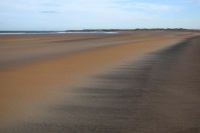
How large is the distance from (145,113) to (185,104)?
108cm

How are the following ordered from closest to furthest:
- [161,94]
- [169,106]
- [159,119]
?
[159,119]
[169,106]
[161,94]

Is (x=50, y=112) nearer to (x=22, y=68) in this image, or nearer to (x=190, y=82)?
(x=190, y=82)

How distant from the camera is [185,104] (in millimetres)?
6250

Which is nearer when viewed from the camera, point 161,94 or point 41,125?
point 41,125

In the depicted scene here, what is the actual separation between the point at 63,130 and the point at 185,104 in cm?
268

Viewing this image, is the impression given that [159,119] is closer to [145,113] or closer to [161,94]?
[145,113]

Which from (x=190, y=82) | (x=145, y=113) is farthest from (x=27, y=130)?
(x=190, y=82)

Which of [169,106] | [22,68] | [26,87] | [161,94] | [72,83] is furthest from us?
[22,68]

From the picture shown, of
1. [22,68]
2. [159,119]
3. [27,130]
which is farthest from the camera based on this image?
[22,68]

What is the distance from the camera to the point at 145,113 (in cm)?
563

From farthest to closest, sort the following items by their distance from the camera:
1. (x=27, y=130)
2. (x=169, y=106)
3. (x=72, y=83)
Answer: (x=72, y=83), (x=169, y=106), (x=27, y=130)

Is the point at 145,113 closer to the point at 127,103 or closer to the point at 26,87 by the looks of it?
the point at 127,103

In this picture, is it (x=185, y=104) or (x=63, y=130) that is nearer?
(x=63, y=130)

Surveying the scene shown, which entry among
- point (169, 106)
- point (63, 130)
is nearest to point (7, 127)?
point (63, 130)
